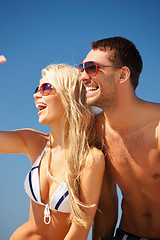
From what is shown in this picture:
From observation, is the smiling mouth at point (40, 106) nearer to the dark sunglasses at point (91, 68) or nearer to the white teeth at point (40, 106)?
the white teeth at point (40, 106)

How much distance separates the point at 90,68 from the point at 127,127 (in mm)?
807

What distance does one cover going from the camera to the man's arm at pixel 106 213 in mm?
3516

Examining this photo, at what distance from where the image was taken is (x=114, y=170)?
328 cm

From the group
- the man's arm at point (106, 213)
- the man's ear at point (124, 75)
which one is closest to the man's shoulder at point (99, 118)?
the man's ear at point (124, 75)

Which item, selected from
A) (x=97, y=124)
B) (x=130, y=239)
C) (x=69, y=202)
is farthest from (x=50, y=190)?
(x=130, y=239)

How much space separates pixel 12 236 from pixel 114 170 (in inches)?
53.2

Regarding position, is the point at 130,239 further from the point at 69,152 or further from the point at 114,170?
the point at 69,152

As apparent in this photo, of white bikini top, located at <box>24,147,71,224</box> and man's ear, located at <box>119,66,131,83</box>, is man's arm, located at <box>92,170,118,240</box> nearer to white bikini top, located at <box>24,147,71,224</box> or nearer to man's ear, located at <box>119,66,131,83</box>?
white bikini top, located at <box>24,147,71,224</box>

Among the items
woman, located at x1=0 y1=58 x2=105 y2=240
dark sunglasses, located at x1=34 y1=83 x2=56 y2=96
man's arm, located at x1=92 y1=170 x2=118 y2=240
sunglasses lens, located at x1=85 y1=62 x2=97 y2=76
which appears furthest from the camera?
man's arm, located at x1=92 y1=170 x2=118 y2=240

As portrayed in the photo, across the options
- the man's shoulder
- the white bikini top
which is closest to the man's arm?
the man's shoulder

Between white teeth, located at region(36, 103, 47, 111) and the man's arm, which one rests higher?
white teeth, located at region(36, 103, 47, 111)

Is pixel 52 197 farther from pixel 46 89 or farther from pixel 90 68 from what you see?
pixel 90 68

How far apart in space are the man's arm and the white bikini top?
0.86 meters

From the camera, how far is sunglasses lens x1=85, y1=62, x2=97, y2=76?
10.5ft
